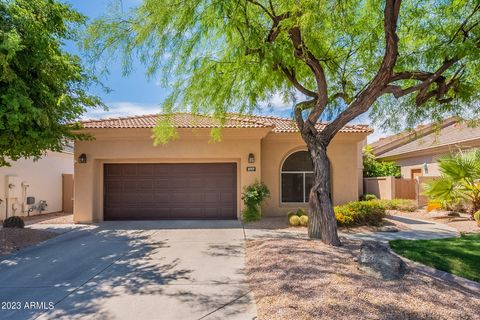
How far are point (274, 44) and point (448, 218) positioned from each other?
37.8ft

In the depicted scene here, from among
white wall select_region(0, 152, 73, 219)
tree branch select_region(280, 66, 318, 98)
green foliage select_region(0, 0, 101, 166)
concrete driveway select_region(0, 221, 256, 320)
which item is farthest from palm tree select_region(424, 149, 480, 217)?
white wall select_region(0, 152, 73, 219)

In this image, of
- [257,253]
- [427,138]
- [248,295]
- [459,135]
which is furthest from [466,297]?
[427,138]

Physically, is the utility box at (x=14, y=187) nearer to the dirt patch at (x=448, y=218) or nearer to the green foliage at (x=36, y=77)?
the green foliage at (x=36, y=77)

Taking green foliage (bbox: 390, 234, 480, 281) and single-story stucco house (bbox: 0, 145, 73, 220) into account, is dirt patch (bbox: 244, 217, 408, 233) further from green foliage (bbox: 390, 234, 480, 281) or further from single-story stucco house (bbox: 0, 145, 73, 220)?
single-story stucco house (bbox: 0, 145, 73, 220)

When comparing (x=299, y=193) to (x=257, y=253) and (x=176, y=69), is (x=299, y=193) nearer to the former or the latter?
(x=257, y=253)

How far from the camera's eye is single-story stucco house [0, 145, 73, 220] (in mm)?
14766

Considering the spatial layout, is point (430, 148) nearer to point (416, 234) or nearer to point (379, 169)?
point (379, 169)

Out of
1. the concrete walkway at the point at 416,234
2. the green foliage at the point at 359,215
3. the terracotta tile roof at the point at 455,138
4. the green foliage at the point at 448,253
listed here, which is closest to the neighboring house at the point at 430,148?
the terracotta tile roof at the point at 455,138

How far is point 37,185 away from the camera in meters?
16.8

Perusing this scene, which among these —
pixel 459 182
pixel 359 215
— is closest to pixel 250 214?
pixel 359 215

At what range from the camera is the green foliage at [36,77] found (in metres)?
7.75

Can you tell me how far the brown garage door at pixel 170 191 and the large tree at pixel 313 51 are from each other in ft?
16.6

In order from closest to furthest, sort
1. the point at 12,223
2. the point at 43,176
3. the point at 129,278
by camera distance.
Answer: the point at 129,278 < the point at 12,223 < the point at 43,176

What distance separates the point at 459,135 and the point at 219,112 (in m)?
15.8
